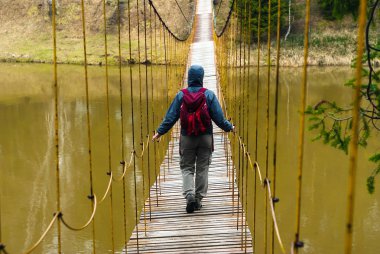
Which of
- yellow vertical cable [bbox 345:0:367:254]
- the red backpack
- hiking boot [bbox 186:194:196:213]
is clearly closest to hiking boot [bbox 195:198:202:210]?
hiking boot [bbox 186:194:196:213]

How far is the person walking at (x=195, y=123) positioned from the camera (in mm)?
2883

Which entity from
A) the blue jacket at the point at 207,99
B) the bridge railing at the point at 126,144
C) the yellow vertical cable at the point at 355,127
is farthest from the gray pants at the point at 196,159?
the yellow vertical cable at the point at 355,127

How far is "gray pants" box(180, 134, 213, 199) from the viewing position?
3.02m

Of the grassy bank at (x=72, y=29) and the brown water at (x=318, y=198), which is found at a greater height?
the grassy bank at (x=72, y=29)

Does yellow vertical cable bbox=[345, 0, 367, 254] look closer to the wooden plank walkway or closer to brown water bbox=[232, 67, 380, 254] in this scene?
the wooden plank walkway

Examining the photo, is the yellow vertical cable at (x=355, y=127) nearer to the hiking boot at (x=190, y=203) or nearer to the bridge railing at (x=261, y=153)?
the bridge railing at (x=261, y=153)

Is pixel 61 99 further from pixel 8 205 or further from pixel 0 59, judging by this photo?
pixel 0 59

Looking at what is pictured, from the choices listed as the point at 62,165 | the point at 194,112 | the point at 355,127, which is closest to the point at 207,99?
the point at 194,112

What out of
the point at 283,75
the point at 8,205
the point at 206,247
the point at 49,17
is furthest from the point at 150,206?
the point at 49,17

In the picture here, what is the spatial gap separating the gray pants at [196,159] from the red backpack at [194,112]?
0.28 ft

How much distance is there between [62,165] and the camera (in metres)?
7.75

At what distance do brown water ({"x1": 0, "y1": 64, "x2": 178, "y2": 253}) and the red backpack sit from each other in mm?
688

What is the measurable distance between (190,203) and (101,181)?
3.88 metres

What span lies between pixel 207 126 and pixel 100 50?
19.2 meters
